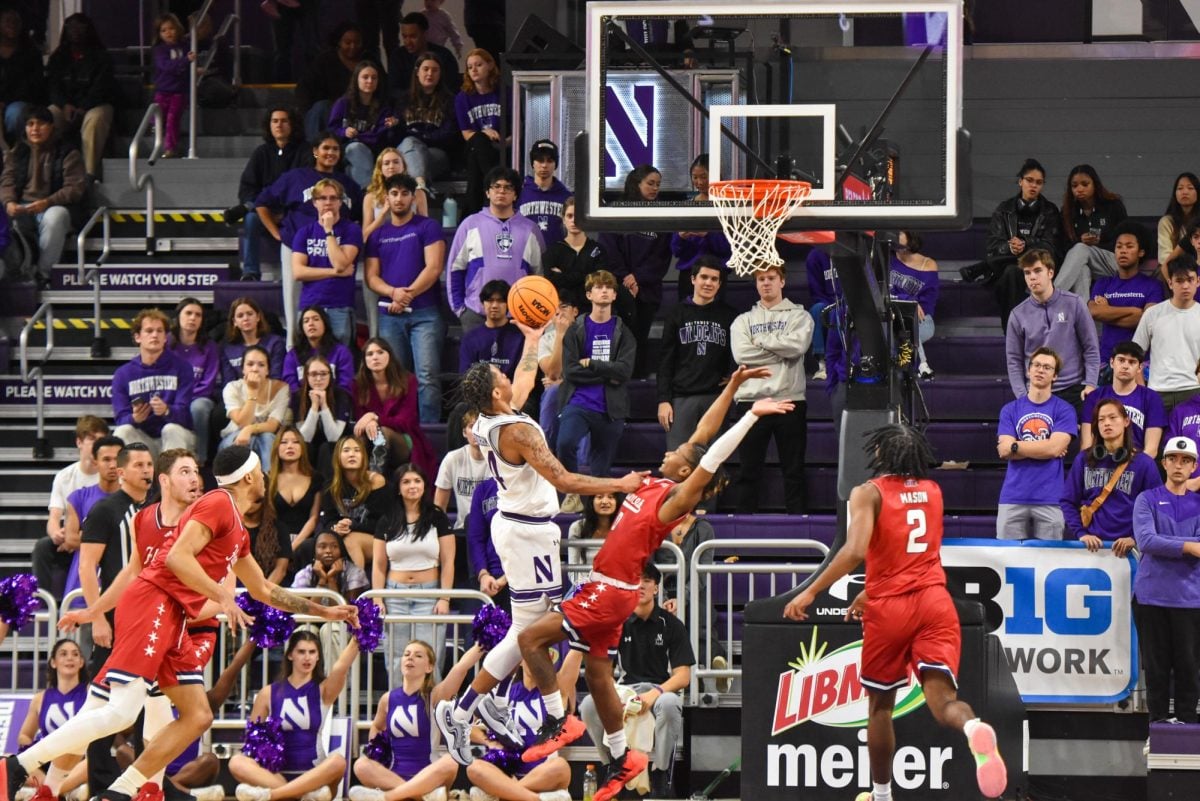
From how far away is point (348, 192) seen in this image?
16500 millimetres

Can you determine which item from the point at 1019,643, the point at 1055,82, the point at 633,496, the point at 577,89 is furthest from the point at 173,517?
the point at 1055,82

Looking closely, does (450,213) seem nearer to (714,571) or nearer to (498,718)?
(714,571)

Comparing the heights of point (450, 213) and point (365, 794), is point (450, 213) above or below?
above

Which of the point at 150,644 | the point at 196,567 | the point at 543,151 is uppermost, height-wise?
the point at 543,151

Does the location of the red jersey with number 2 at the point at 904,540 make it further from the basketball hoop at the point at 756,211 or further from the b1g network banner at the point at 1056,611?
the b1g network banner at the point at 1056,611

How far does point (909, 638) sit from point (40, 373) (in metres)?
9.47

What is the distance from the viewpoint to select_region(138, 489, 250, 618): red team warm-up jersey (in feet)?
34.4

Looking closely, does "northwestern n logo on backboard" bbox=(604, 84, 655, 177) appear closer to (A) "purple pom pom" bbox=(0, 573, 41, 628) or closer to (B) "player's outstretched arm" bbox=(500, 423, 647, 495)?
(B) "player's outstretched arm" bbox=(500, 423, 647, 495)

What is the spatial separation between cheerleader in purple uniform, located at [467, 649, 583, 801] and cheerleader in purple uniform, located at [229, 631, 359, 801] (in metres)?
0.91

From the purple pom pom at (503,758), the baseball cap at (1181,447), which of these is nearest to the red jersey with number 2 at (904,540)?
the baseball cap at (1181,447)

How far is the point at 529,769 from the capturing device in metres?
12.4

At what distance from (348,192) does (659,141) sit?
2.79 m

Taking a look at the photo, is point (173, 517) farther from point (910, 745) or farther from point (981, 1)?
point (981, 1)

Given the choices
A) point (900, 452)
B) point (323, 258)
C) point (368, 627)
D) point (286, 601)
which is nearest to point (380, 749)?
point (368, 627)
